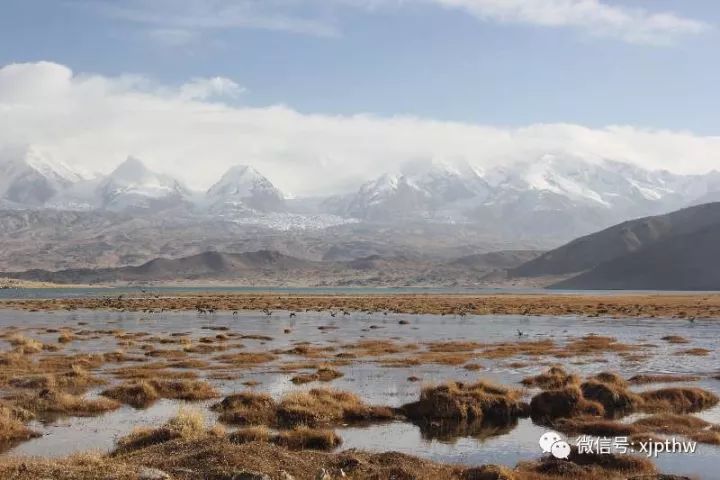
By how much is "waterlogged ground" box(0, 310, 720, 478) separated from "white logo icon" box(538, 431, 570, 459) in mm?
418

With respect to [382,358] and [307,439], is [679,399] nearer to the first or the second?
[307,439]

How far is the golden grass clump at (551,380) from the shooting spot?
3606cm

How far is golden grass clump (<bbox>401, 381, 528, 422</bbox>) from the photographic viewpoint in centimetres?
3059

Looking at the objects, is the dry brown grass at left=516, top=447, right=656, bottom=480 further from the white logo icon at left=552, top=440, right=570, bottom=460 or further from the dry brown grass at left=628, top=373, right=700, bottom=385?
the dry brown grass at left=628, top=373, right=700, bottom=385

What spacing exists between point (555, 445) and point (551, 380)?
14.1 m

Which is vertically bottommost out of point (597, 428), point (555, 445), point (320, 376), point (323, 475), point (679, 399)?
point (320, 376)

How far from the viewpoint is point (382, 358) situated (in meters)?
51.6

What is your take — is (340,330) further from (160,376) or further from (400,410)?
(400,410)

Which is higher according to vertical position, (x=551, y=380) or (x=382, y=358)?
(x=551, y=380)

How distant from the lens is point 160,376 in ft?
135

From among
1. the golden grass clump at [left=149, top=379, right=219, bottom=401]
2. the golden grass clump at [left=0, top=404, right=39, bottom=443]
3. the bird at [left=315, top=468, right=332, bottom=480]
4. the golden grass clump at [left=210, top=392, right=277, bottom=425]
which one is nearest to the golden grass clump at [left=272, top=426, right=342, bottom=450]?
the golden grass clump at [left=210, top=392, right=277, bottom=425]

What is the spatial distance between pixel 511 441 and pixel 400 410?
19.5 feet

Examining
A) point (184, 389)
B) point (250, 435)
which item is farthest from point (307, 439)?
point (184, 389)

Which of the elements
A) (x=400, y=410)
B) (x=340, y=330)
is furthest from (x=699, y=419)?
(x=340, y=330)
